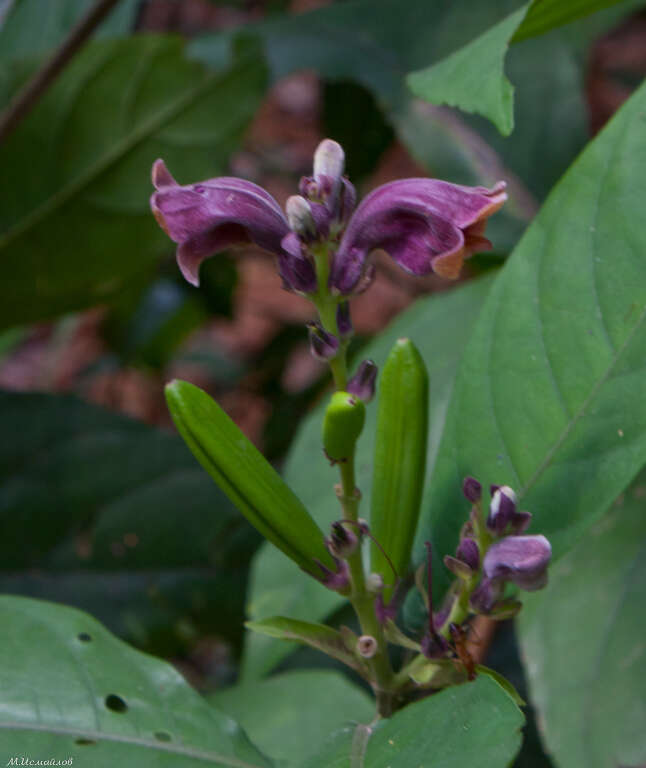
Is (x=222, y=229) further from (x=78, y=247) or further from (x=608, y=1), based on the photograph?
(x=78, y=247)

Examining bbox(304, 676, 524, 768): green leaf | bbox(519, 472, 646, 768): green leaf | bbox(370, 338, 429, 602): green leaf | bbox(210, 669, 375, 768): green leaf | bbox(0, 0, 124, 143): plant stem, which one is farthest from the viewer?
bbox(0, 0, 124, 143): plant stem

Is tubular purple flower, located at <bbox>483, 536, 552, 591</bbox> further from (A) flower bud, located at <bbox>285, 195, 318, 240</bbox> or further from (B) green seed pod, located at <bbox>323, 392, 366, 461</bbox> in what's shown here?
(A) flower bud, located at <bbox>285, 195, 318, 240</bbox>

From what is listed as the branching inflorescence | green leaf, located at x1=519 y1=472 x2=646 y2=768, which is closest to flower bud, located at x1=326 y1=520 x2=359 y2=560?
the branching inflorescence

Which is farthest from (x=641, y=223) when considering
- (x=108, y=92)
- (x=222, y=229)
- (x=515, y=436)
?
(x=108, y=92)

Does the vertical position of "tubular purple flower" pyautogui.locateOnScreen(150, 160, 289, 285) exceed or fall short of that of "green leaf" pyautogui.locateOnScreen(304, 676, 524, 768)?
it exceeds it

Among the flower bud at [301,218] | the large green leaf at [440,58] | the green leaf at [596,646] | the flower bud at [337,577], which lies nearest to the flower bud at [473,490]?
the flower bud at [337,577]

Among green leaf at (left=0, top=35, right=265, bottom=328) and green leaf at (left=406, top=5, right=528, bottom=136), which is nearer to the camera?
green leaf at (left=406, top=5, right=528, bottom=136)
